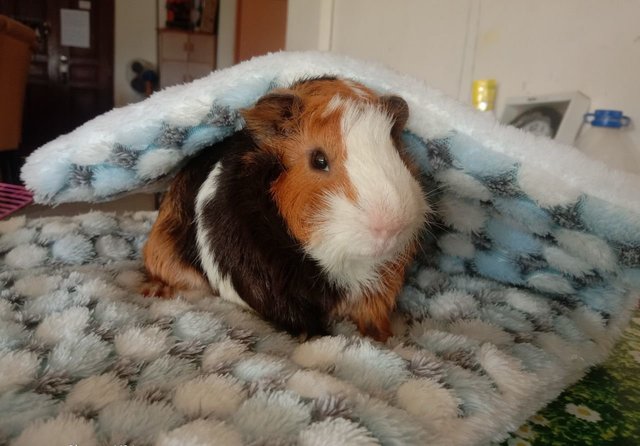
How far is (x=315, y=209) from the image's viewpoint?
0.68 m

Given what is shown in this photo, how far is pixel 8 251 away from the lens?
3.42 ft

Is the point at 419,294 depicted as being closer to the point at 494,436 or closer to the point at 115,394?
the point at 494,436

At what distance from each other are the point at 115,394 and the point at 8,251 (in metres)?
0.69

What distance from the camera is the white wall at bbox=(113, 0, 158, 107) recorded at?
5.95m

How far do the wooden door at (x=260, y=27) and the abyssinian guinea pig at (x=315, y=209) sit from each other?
3.71 meters

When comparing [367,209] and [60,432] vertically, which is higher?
[367,209]

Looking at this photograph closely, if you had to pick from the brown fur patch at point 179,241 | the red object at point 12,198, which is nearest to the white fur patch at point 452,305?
the brown fur patch at point 179,241

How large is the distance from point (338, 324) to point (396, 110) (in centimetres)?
37

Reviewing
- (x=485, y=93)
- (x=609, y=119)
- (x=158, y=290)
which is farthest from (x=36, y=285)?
(x=485, y=93)

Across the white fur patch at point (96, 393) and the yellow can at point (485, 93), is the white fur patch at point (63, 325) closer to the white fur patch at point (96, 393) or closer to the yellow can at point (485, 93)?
the white fur patch at point (96, 393)

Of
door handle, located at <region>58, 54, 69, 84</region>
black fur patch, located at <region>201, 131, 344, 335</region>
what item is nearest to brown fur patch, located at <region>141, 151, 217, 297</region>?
black fur patch, located at <region>201, 131, 344, 335</region>

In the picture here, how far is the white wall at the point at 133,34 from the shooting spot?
595 cm

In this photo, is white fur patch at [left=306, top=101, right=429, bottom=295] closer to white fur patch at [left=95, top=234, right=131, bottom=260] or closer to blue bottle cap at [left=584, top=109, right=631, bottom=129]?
white fur patch at [left=95, top=234, right=131, bottom=260]

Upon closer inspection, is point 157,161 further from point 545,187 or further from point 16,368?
point 545,187
